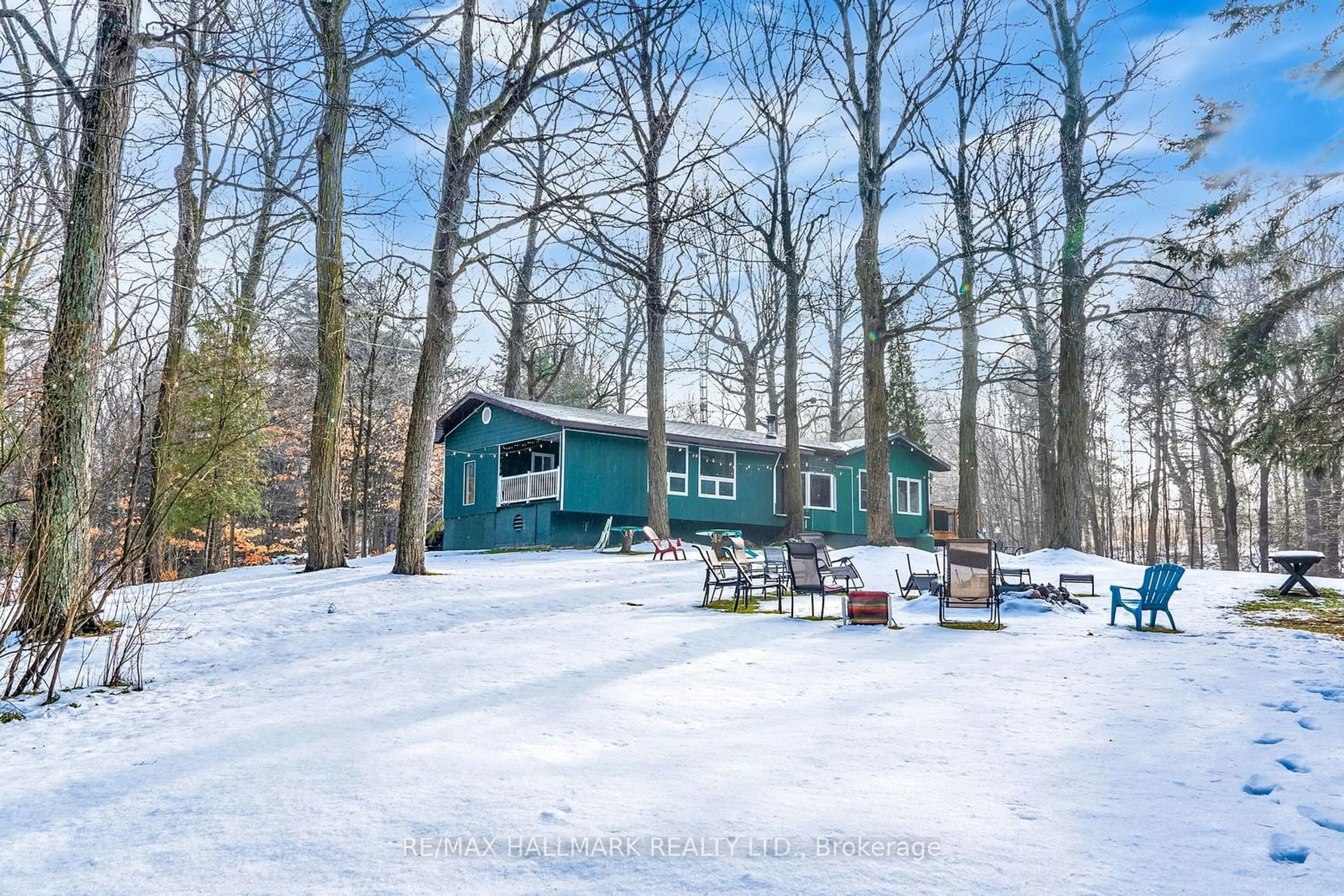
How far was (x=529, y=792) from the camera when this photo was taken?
392 centimetres

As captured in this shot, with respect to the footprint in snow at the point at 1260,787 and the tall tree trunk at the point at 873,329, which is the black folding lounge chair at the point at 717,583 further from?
the footprint in snow at the point at 1260,787

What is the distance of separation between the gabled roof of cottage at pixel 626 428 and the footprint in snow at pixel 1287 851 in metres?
16.6

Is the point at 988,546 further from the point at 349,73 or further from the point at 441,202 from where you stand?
the point at 349,73

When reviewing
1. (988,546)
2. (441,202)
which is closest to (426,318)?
(441,202)

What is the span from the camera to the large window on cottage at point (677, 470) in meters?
24.1

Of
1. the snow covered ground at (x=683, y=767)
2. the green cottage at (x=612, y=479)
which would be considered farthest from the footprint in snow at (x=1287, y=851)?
the green cottage at (x=612, y=479)

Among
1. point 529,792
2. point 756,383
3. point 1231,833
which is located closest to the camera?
point 1231,833

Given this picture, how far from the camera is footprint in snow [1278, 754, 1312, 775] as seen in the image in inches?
173

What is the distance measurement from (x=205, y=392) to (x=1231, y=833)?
22491 mm

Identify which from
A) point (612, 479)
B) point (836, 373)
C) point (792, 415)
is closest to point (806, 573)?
point (792, 415)

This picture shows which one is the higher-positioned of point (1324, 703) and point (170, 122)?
point (170, 122)

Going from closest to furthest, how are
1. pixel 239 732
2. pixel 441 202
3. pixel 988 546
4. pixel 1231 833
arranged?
pixel 1231 833 < pixel 239 732 < pixel 441 202 < pixel 988 546

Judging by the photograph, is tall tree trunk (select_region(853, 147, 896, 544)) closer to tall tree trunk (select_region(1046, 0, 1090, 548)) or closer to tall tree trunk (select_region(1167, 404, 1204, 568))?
tall tree trunk (select_region(1046, 0, 1090, 548))

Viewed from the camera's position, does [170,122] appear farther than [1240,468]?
No
